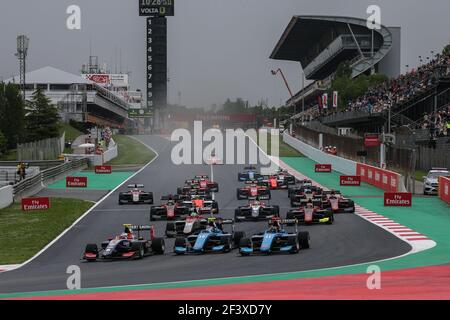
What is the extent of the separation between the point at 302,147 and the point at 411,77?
524 inches

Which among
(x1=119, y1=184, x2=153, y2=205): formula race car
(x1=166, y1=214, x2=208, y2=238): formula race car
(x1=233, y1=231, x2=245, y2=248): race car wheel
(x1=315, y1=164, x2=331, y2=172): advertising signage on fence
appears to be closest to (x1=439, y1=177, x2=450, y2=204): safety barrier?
(x1=119, y1=184, x2=153, y2=205): formula race car

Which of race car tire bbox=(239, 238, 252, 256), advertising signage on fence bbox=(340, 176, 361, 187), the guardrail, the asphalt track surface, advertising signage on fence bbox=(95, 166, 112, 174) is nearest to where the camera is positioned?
the asphalt track surface

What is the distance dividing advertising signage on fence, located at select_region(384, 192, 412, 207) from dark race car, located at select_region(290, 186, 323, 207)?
3132 millimetres

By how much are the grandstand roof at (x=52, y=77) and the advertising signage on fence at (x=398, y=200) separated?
331 ft

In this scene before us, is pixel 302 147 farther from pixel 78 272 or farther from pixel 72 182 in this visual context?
pixel 78 272

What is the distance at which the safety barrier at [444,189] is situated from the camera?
1378 inches

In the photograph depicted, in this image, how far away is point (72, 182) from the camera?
44.2 metres

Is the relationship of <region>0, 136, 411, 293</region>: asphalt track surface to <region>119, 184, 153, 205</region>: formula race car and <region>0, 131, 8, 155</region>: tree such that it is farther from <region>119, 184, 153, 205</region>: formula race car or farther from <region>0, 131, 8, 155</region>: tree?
<region>0, 131, 8, 155</region>: tree

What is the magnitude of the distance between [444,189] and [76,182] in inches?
815

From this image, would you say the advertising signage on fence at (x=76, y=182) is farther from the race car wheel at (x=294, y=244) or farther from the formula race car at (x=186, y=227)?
the race car wheel at (x=294, y=244)

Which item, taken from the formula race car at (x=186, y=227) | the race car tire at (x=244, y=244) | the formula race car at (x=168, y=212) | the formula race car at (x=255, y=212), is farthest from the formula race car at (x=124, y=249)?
the formula race car at (x=168, y=212)

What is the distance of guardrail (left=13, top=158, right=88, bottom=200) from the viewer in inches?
1523

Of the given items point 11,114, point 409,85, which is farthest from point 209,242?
point 11,114
